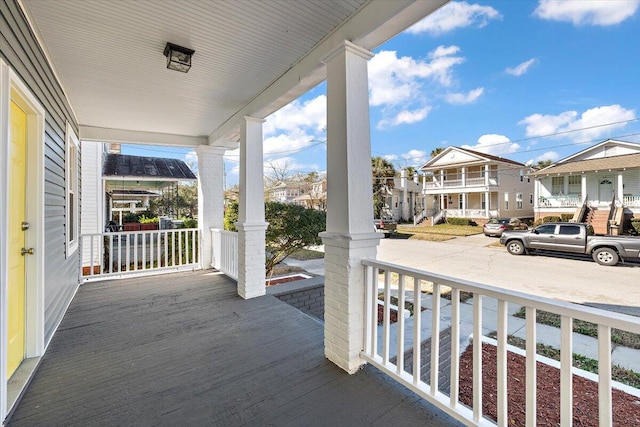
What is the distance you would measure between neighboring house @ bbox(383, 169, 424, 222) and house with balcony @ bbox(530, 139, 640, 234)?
10.2 meters

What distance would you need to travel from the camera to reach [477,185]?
1922 centimetres

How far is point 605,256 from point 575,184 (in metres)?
9.48

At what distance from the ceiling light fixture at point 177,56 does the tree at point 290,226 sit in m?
3.06

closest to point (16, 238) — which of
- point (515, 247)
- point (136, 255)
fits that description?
point (136, 255)

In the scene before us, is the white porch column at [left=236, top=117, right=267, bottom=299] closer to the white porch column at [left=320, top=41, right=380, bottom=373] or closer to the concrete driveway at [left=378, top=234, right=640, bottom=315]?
the white porch column at [left=320, top=41, right=380, bottom=373]

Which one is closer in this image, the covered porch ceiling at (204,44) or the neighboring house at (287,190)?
the covered porch ceiling at (204,44)

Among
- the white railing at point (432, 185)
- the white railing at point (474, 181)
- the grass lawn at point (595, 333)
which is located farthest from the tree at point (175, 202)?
the white railing at point (474, 181)

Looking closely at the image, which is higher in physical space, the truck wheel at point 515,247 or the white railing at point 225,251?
the white railing at point 225,251

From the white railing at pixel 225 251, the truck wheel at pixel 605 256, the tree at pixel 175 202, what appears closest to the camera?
the white railing at pixel 225 251

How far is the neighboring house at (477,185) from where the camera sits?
19094 millimetres

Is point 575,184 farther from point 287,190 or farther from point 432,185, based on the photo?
point 287,190

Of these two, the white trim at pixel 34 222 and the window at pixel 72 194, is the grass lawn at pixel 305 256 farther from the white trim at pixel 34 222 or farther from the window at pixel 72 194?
the white trim at pixel 34 222

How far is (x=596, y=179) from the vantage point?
13.8m

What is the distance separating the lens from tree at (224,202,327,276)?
5406 millimetres
